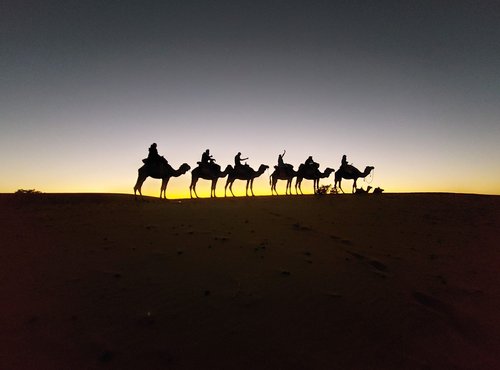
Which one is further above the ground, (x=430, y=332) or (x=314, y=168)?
(x=314, y=168)

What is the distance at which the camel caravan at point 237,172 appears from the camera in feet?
68.9

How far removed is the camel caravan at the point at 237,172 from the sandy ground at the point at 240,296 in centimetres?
775

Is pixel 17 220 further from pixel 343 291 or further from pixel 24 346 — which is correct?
pixel 343 291

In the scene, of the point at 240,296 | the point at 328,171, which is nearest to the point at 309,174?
the point at 328,171

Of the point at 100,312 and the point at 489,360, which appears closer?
the point at 489,360

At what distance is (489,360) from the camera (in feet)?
20.8

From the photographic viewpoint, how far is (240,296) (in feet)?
24.8

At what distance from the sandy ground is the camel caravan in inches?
305

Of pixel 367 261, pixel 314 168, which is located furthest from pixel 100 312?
pixel 314 168

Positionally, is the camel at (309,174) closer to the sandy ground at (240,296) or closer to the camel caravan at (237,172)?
the camel caravan at (237,172)

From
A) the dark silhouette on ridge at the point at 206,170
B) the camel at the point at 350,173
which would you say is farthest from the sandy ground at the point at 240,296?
the camel at the point at 350,173

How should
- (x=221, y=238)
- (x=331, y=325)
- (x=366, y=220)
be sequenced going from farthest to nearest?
(x=366, y=220) < (x=221, y=238) < (x=331, y=325)

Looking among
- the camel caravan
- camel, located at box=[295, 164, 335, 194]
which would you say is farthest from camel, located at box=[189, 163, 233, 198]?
camel, located at box=[295, 164, 335, 194]

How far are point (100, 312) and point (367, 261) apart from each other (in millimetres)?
7066
